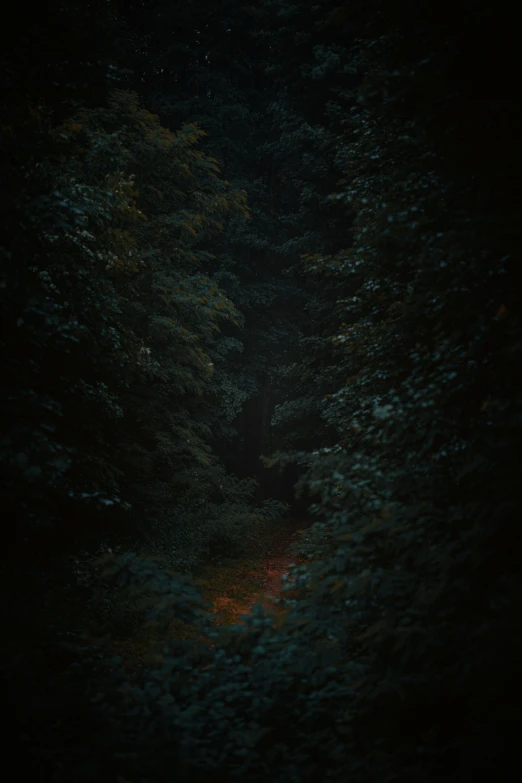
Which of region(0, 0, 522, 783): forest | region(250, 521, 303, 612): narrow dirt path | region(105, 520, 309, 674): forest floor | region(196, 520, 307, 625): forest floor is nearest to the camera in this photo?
region(0, 0, 522, 783): forest

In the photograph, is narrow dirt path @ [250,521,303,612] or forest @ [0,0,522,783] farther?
narrow dirt path @ [250,521,303,612]

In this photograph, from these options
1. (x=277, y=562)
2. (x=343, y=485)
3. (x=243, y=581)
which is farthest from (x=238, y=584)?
(x=343, y=485)

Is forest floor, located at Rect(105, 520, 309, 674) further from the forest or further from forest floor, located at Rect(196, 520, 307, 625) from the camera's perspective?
the forest

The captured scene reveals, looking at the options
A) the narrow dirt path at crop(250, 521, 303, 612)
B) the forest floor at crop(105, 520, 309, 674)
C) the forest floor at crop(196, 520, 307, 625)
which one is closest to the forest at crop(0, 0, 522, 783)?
the forest floor at crop(105, 520, 309, 674)

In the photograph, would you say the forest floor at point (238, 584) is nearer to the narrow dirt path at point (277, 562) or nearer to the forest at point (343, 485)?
the narrow dirt path at point (277, 562)

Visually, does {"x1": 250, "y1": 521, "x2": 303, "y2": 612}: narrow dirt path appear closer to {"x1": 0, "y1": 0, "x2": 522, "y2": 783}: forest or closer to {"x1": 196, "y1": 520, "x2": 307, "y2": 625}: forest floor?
{"x1": 196, "y1": 520, "x2": 307, "y2": 625}: forest floor

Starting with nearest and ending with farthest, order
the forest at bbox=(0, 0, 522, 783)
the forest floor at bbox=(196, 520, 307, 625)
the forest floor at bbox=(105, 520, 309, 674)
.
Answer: the forest at bbox=(0, 0, 522, 783), the forest floor at bbox=(105, 520, 309, 674), the forest floor at bbox=(196, 520, 307, 625)

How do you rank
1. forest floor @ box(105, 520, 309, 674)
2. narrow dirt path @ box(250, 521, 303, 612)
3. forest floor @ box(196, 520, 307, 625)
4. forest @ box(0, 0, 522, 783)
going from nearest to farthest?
forest @ box(0, 0, 522, 783), forest floor @ box(105, 520, 309, 674), forest floor @ box(196, 520, 307, 625), narrow dirt path @ box(250, 521, 303, 612)

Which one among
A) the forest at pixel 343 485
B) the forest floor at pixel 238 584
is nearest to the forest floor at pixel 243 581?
the forest floor at pixel 238 584

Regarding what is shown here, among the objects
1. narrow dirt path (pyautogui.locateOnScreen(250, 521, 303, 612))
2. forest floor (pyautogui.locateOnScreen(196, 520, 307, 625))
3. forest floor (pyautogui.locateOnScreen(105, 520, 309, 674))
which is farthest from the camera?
narrow dirt path (pyautogui.locateOnScreen(250, 521, 303, 612))

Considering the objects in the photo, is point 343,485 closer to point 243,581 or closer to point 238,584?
point 238,584

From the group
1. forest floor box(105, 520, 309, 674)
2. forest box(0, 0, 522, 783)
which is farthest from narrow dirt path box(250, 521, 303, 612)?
forest box(0, 0, 522, 783)

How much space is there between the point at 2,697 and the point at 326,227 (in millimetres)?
13494

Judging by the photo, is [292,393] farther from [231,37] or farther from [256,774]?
[256,774]
